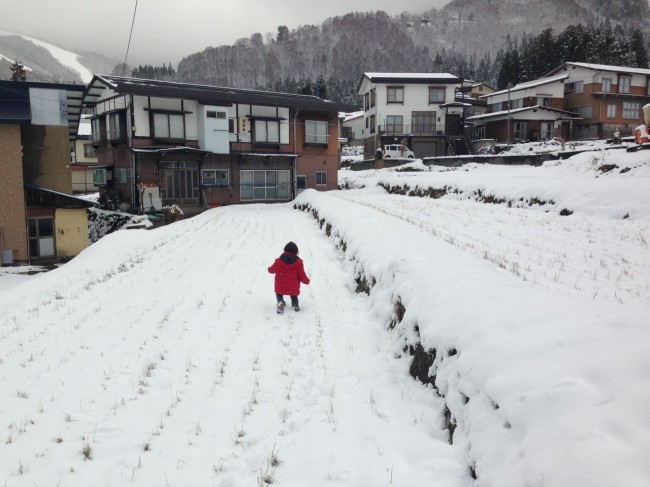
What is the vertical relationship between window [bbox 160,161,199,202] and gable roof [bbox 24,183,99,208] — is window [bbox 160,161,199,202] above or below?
above

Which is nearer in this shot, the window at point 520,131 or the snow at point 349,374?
the snow at point 349,374

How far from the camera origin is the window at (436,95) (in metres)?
50.6

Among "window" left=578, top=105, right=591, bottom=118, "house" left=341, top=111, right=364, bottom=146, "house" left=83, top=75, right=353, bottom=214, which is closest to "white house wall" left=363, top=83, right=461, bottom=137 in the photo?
"window" left=578, top=105, right=591, bottom=118

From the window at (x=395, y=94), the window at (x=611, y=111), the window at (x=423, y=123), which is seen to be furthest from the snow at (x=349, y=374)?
the window at (x=611, y=111)

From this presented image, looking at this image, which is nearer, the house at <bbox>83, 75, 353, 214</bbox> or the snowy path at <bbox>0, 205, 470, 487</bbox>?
the snowy path at <bbox>0, 205, 470, 487</bbox>

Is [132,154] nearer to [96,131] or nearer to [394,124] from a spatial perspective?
[96,131]

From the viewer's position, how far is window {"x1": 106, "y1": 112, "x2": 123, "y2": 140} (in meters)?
28.3

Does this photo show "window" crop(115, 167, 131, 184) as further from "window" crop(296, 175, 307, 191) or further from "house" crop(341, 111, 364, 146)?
→ "house" crop(341, 111, 364, 146)

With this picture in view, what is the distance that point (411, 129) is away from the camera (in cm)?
5066

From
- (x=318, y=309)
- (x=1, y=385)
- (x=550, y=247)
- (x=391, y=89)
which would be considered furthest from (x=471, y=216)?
(x=391, y=89)

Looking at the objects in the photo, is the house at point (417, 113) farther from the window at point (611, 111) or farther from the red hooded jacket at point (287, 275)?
the red hooded jacket at point (287, 275)

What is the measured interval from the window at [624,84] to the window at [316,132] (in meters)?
36.4

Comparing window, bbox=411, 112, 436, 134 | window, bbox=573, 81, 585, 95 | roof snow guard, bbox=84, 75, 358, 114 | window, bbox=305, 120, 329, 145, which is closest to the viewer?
roof snow guard, bbox=84, 75, 358, 114

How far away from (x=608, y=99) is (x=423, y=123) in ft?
66.2
